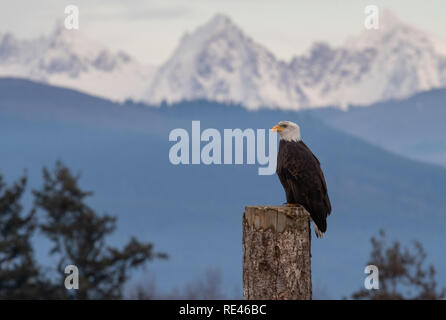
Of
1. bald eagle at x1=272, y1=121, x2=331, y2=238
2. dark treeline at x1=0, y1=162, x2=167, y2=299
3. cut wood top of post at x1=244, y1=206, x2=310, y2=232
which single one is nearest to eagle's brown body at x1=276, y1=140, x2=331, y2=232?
bald eagle at x1=272, y1=121, x2=331, y2=238

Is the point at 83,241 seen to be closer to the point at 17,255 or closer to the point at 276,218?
the point at 17,255

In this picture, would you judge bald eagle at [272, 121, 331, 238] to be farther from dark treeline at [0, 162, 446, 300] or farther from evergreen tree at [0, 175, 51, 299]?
evergreen tree at [0, 175, 51, 299]

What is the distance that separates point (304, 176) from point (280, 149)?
2.29 ft

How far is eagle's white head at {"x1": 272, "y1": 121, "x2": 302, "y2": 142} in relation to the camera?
11141mm

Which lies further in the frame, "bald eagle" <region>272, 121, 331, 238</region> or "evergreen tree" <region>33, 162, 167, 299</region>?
"evergreen tree" <region>33, 162, 167, 299</region>

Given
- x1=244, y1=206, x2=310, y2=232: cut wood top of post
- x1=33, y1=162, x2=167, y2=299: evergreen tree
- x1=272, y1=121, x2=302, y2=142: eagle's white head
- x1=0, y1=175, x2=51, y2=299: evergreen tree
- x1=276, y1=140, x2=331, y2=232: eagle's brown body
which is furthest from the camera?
x1=33, y1=162, x2=167, y2=299: evergreen tree

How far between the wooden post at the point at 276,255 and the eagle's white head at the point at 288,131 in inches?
149

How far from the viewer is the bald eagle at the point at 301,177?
10.2 meters

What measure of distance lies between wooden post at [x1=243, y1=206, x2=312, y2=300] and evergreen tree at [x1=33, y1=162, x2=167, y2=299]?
3592cm

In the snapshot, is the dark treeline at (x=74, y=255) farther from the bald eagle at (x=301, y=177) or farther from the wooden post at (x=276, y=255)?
the wooden post at (x=276, y=255)
